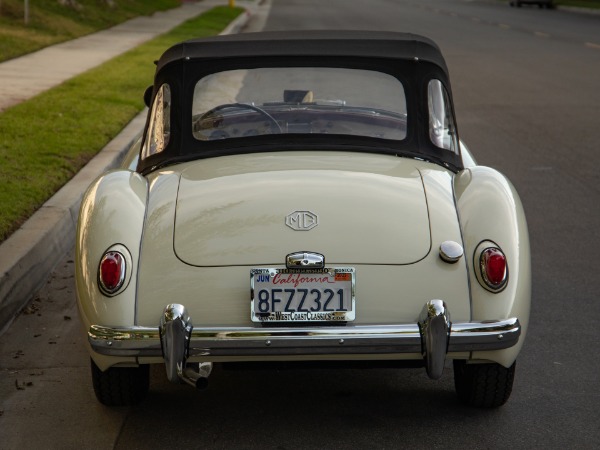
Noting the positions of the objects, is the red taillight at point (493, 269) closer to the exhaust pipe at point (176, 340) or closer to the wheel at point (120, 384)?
the exhaust pipe at point (176, 340)

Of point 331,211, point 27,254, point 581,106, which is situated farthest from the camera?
point 581,106

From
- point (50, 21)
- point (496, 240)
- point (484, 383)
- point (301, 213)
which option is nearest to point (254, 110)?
point (301, 213)

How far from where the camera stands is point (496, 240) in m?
4.57

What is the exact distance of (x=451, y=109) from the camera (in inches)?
215

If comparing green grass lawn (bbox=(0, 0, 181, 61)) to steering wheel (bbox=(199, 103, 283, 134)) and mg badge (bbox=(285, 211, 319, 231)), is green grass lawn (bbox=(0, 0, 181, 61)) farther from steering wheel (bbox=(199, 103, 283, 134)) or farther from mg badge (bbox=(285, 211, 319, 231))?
mg badge (bbox=(285, 211, 319, 231))

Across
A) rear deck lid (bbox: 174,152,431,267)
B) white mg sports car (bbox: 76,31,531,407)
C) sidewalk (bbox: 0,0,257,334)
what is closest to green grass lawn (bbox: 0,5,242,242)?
sidewalk (bbox: 0,0,257,334)

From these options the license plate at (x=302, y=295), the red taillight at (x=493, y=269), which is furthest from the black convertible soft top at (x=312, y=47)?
the license plate at (x=302, y=295)

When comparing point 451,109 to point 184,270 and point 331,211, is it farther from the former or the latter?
point 184,270

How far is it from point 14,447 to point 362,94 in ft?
8.44

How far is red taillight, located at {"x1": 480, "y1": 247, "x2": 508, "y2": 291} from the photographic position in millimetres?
4426

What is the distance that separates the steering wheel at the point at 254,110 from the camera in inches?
214

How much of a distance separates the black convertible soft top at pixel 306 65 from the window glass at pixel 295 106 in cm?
5

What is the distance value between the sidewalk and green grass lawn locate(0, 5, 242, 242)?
12 centimetres

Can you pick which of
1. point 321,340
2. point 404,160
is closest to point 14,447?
point 321,340
